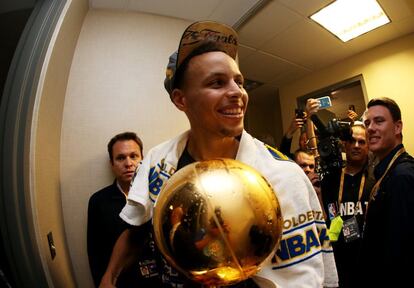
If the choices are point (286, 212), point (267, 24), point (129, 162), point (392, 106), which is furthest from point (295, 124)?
point (286, 212)

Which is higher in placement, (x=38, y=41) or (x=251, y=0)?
(x=251, y=0)

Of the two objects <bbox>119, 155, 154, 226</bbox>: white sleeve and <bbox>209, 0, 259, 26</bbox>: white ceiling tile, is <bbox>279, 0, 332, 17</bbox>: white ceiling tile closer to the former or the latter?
<bbox>209, 0, 259, 26</bbox>: white ceiling tile

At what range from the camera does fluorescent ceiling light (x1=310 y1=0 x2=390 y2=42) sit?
198 cm

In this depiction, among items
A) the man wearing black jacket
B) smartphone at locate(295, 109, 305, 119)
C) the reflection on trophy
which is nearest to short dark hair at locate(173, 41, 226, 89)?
the reflection on trophy

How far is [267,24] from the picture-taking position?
2.10 meters

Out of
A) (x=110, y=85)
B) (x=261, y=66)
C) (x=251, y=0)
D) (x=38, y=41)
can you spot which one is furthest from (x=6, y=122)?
(x=261, y=66)

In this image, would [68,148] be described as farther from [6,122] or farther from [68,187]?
[6,122]

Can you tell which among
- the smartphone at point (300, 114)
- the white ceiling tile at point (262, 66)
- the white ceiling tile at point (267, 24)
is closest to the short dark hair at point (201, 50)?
the smartphone at point (300, 114)

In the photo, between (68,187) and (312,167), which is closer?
(68,187)

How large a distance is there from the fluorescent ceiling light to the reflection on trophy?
2.28 metres

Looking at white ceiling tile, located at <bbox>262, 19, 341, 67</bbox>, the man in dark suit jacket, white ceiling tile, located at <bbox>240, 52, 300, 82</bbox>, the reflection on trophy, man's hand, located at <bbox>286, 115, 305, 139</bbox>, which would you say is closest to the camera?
the reflection on trophy

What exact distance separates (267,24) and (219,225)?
7.36 ft

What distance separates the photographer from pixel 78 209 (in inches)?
55.2

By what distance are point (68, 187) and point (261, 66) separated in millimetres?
2498
